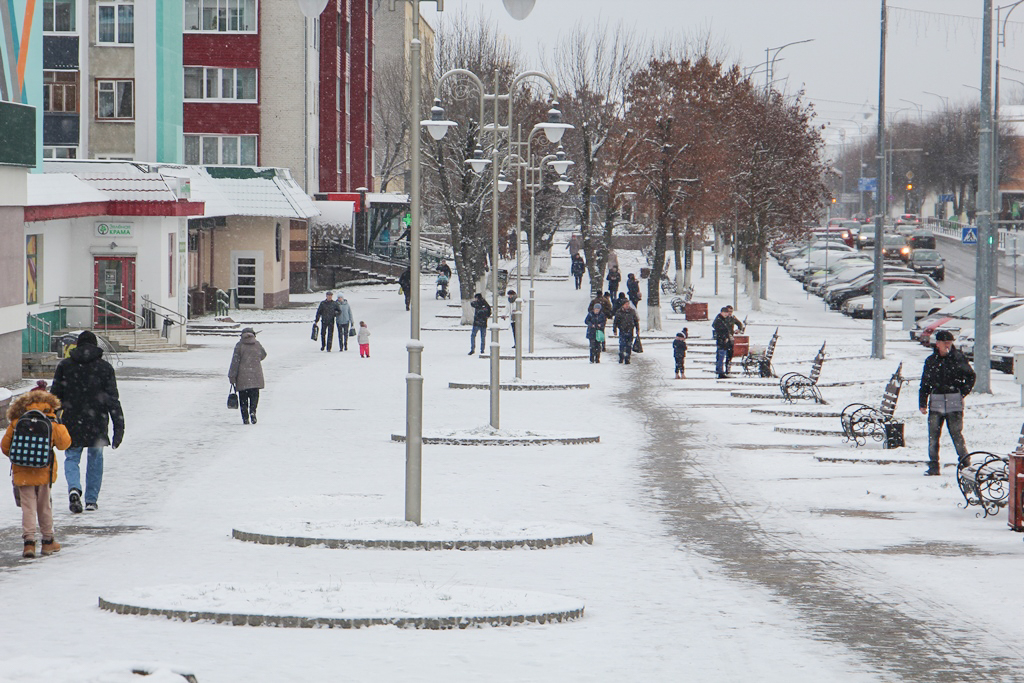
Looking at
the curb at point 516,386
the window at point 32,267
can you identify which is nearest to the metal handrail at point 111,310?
the window at point 32,267

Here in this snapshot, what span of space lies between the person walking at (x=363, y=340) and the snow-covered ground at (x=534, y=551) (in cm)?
788

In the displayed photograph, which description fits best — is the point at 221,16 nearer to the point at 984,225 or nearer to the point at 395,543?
the point at 984,225

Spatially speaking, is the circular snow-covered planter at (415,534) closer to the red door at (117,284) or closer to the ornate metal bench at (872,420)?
the ornate metal bench at (872,420)

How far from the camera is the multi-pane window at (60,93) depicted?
4572cm

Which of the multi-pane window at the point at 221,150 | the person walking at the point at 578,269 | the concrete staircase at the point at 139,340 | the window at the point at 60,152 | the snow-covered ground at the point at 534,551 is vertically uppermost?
the multi-pane window at the point at 221,150

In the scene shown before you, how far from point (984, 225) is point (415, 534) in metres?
17.6

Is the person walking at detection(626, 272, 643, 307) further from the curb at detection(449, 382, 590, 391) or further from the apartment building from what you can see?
the curb at detection(449, 382, 590, 391)

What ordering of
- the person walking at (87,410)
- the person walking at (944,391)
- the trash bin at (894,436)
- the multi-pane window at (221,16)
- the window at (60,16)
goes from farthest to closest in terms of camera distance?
1. the multi-pane window at (221,16)
2. the window at (60,16)
3. the trash bin at (894,436)
4. the person walking at (944,391)
5. the person walking at (87,410)

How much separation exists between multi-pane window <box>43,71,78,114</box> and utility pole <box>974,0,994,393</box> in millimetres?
28701

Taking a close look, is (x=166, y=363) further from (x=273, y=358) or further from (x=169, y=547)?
(x=169, y=547)

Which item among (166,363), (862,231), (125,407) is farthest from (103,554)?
(862,231)

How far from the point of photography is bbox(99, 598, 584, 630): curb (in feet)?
30.8

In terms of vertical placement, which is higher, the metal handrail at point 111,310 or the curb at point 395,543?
the metal handrail at point 111,310

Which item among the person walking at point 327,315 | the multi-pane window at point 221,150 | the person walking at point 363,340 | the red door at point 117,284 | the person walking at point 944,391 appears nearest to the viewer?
the person walking at point 944,391
